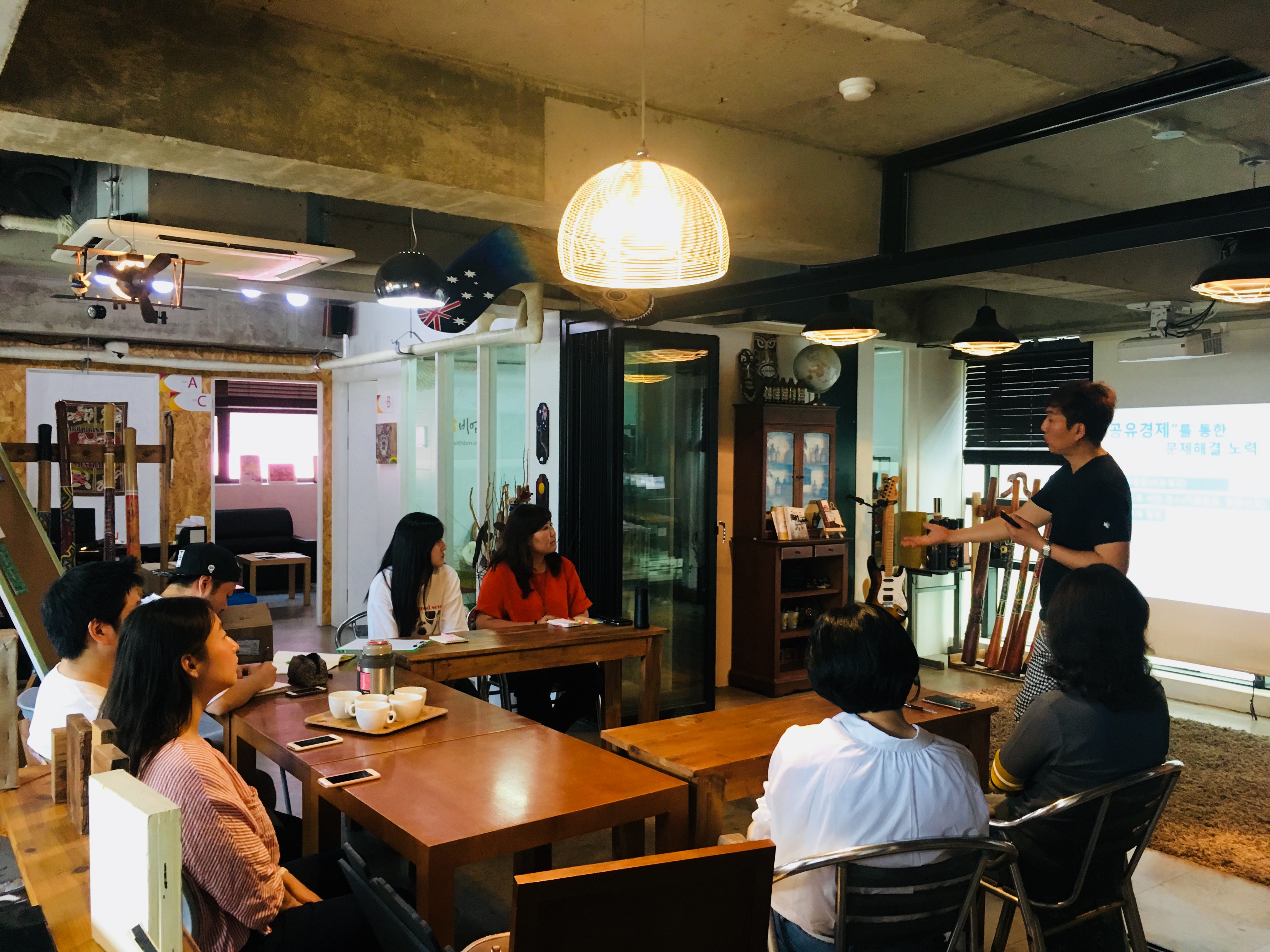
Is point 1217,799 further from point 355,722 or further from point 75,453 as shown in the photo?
point 75,453

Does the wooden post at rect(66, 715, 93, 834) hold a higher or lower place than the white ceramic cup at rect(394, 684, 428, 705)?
higher

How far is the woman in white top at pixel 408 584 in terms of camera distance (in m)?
4.29

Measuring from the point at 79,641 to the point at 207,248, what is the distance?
2182 millimetres

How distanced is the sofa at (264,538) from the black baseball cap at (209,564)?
23.7 ft

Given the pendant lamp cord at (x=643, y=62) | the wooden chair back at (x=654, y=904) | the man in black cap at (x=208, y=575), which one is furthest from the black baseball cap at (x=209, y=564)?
the wooden chair back at (x=654, y=904)

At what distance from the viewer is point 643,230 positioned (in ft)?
7.70

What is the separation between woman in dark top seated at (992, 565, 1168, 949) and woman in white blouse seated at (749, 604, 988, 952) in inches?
18.5

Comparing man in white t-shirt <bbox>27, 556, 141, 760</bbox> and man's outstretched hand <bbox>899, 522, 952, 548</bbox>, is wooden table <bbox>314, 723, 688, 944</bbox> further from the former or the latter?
man's outstretched hand <bbox>899, 522, 952, 548</bbox>

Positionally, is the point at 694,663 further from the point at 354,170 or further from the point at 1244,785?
the point at 354,170

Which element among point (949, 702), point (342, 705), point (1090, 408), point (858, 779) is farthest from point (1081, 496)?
point (342, 705)

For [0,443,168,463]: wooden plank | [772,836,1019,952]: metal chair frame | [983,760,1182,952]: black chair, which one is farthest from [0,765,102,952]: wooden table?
[0,443,168,463]: wooden plank

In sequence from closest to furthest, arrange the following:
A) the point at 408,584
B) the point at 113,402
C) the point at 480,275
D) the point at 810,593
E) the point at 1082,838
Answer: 1. the point at 1082,838
2. the point at 480,275
3. the point at 408,584
4. the point at 810,593
5. the point at 113,402

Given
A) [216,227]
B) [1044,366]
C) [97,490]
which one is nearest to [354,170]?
[216,227]

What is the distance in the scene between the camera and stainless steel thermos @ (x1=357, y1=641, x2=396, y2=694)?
10.1ft
